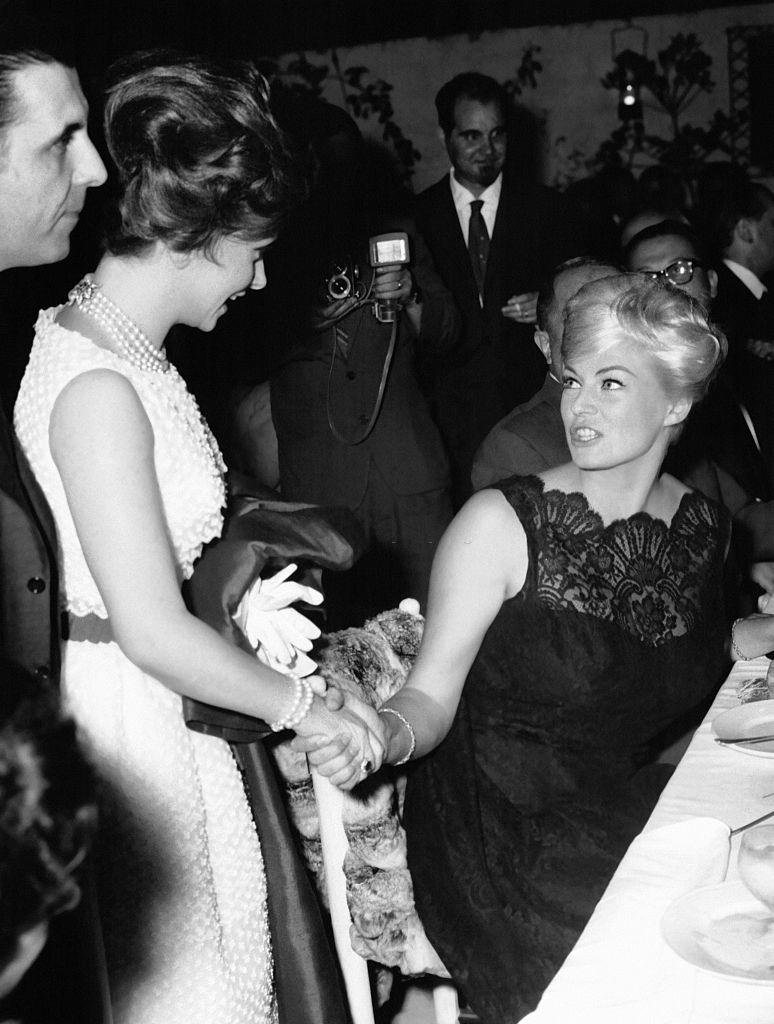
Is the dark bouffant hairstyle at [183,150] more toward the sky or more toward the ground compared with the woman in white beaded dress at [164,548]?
more toward the sky

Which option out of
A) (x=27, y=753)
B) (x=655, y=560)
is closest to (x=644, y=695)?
(x=655, y=560)

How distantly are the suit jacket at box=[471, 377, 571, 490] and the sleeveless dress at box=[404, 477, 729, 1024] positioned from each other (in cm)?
73

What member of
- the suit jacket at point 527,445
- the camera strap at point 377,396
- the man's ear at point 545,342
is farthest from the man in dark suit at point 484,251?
the suit jacket at point 527,445

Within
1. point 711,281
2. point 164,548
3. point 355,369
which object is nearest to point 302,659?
point 164,548

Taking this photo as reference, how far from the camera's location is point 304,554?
5.49 feet

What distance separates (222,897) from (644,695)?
0.74m

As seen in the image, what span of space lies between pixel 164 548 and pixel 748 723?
3.00 ft

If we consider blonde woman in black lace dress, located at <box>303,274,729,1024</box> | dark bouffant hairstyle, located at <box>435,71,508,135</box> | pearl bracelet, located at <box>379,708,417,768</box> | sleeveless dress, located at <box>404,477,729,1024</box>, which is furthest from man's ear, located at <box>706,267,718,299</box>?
pearl bracelet, located at <box>379,708,417,768</box>

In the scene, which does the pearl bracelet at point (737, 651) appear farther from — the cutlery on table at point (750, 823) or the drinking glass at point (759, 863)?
the drinking glass at point (759, 863)

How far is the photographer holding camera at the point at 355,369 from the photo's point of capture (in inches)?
133

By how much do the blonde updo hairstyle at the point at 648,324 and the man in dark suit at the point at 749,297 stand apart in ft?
5.29

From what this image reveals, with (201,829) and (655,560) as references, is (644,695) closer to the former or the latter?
(655,560)

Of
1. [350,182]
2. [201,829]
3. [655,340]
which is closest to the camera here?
[201,829]

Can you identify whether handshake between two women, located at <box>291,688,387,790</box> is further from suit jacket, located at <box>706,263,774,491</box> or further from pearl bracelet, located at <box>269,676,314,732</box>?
suit jacket, located at <box>706,263,774,491</box>
